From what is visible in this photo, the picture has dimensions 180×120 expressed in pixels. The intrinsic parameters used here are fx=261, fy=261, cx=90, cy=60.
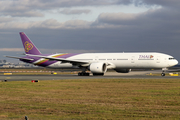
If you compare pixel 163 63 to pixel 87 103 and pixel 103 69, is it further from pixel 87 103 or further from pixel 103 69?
pixel 87 103

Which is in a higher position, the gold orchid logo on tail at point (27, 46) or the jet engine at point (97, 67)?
the gold orchid logo on tail at point (27, 46)

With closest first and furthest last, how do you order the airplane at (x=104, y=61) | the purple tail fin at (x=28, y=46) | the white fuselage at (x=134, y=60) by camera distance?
the white fuselage at (x=134, y=60), the airplane at (x=104, y=61), the purple tail fin at (x=28, y=46)

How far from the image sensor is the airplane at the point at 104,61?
46.7m

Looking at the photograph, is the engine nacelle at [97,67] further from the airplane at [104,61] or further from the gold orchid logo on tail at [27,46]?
the gold orchid logo on tail at [27,46]

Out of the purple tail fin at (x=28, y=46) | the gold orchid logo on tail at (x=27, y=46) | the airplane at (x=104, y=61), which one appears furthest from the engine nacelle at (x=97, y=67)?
the gold orchid logo on tail at (x=27, y=46)

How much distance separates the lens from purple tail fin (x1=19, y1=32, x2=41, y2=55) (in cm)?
5806

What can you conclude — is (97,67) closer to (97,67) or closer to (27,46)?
(97,67)

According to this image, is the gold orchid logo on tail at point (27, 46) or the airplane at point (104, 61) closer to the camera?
the airplane at point (104, 61)

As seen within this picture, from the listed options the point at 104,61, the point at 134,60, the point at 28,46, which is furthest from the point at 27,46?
the point at 134,60

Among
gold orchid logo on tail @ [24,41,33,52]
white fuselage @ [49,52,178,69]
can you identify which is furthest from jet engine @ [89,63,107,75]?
gold orchid logo on tail @ [24,41,33,52]

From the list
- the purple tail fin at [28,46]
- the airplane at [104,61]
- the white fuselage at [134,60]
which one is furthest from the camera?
the purple tail fin at [28,46]

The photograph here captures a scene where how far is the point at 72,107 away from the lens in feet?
44.3

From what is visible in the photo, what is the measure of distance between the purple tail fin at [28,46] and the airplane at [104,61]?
766 millimetres

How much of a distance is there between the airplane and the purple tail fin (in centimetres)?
77
